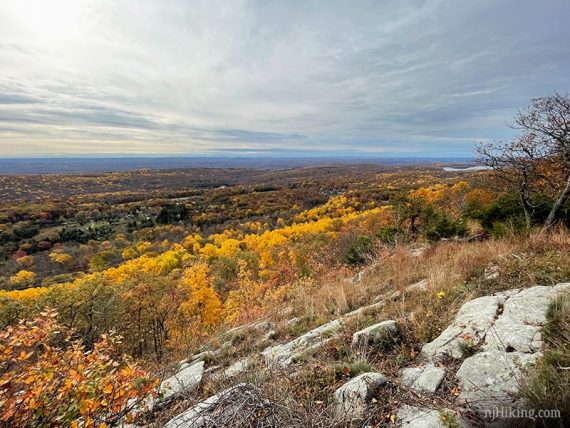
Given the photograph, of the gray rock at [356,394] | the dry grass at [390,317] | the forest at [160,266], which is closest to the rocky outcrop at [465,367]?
the gray rock at [356,394]

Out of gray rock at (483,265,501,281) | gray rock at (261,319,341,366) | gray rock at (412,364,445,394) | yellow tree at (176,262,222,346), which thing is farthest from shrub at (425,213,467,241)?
yellow tree at (176,262,222,346)

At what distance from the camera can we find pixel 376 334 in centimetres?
406

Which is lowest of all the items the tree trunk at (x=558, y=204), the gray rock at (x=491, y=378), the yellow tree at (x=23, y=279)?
the yellow tree at (x=23, y=279)

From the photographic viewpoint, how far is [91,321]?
1450 centimetres

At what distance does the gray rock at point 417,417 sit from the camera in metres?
2.50

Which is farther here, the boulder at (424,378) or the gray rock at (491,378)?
the boulder at (424,378)

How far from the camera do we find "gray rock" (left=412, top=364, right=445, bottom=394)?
9.83ft

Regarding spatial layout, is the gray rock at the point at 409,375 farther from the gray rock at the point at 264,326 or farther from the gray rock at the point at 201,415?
the gray rock at the point at 264,326

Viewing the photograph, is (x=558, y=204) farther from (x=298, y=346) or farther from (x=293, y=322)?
(x=298, y=346)

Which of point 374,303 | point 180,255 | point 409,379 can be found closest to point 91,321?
point 374,303

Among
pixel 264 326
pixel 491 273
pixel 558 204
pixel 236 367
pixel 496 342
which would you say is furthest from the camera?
pixel 558 204

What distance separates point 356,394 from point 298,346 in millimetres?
1930

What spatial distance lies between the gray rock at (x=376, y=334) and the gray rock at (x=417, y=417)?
1.16 meters

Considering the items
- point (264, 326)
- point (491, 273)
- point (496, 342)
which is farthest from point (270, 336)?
point (491, 273)
